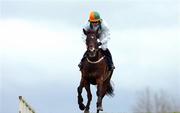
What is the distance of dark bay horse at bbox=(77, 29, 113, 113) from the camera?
26297mm

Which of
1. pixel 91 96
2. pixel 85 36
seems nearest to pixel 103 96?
pixel 91 96

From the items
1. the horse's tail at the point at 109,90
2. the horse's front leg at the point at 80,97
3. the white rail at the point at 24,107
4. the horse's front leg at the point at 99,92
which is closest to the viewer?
the white rail at the point at 24,107

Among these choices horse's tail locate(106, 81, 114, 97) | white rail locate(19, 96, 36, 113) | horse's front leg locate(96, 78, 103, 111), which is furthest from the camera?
horse's tail locate(106, 81, 114, 97)

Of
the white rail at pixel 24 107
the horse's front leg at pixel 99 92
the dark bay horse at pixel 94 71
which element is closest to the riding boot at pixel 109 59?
the dark bay horse at pixel 94 71

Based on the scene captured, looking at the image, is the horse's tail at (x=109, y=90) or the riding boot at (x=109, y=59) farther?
the horse's tail at (x=109, y=90)

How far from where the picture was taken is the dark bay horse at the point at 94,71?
86.3 feet

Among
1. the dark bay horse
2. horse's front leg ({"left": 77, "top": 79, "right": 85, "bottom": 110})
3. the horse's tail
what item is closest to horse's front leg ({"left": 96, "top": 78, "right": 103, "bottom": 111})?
the dark bay horse

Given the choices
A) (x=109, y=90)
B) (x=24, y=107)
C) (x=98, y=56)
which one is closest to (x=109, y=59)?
(x=98, y=56)

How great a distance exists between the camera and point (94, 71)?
88.1 feet

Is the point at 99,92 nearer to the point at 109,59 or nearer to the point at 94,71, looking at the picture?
the point at 94,71

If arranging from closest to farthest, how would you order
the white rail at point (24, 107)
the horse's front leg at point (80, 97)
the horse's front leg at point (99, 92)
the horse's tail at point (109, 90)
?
the white rail at point (24, 107)
the horse's front leg at point (99, 92)
the horse's front leg at point (80, 97)
the horse's tail at point (109, 90)

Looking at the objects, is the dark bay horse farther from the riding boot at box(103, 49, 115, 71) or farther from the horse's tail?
the horse's tail

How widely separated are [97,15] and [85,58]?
1.26 meters

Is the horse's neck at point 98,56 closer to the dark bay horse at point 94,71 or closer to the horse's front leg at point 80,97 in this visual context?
the dark bay horse at point 94,71
